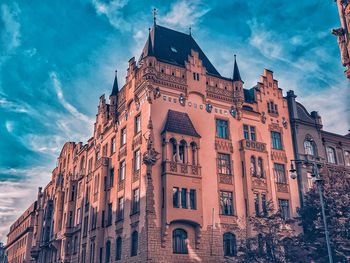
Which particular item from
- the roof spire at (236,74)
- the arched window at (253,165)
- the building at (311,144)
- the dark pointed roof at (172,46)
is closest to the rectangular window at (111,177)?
the dark pointed roof at (172,46)

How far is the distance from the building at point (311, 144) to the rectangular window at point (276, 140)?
1.88 metres

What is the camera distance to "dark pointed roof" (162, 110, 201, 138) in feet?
126

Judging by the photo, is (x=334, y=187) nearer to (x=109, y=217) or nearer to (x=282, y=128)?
(x=282, y=128)

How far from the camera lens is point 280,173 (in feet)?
145

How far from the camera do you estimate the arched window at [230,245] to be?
37750mm

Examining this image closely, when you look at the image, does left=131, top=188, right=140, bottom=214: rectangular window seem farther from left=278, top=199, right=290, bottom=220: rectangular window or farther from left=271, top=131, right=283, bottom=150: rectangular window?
left=271, top=131, right=283, bottom=150: rectangular window

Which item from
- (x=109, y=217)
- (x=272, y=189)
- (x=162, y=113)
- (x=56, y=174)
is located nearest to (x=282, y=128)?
(x=272, y=189)

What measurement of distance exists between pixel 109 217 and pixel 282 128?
21104mm

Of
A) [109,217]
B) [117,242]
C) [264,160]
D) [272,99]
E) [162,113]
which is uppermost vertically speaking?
[272,99]

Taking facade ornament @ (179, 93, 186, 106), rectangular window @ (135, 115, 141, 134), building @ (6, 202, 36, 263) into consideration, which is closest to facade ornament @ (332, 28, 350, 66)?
facade ornament @ (179, 93, 186, 106)

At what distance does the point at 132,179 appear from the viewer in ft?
129

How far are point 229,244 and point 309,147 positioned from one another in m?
16.1

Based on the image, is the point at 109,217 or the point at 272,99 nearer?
the point at 109,217

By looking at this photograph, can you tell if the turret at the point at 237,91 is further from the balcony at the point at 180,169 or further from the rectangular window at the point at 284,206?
the rectangular window at the point at 284,206
